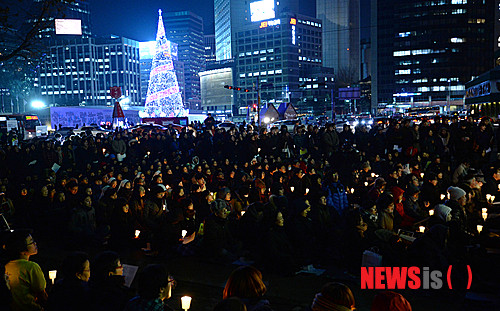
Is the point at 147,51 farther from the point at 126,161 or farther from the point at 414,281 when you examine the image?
the point at 414,281

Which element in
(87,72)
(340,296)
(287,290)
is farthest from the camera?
(87,72)

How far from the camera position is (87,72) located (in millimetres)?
170625

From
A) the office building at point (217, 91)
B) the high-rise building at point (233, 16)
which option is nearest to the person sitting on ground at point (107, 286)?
the office building at point (217, 91)

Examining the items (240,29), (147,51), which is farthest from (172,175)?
(147,51)

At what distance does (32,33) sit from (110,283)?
10.2 m

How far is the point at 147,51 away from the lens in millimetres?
187625

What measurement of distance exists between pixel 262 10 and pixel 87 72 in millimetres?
77005

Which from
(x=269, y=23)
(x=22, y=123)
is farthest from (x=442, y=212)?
(x=269, y=23)

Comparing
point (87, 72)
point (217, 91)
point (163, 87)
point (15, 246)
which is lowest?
point (15, 246)

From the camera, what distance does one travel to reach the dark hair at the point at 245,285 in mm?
3408

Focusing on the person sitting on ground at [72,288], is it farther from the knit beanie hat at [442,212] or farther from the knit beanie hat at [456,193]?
the knit beanie hat at [456,193]

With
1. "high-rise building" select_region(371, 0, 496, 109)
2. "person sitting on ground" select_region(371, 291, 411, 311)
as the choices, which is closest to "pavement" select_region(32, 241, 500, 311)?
"person sitting on ground" select_region(371, 291, 411, 311)

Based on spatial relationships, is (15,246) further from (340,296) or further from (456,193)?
(456,193)

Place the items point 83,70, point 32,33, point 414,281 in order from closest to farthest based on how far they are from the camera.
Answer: point 414,281, point 32,33, point 83,70
